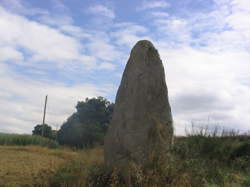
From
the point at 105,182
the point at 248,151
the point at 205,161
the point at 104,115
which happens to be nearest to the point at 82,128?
the point at 104,115

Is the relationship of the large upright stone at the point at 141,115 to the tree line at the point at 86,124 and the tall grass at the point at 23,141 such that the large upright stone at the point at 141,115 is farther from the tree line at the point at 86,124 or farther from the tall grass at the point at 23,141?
the tree line at the point at 86,124

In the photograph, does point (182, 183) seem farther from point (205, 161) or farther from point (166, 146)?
point (205, 161)

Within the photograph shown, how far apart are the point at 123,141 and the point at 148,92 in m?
1.06

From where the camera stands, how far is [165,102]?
734 cm

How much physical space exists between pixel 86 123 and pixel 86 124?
0.45ft

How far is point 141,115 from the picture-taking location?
23.2 ft

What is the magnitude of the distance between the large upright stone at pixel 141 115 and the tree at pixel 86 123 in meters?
14.9

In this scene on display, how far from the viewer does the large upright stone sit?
6.90 m

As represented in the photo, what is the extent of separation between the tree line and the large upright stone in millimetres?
14960

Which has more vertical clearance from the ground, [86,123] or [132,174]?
[86,123]

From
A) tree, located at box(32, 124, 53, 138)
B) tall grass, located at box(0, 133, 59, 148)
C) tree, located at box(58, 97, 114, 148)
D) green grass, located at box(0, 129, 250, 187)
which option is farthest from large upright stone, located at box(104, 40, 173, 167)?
tree, located at box(32, 124, 53, 138)

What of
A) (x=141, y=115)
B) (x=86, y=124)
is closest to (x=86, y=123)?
(x=86, y=124)

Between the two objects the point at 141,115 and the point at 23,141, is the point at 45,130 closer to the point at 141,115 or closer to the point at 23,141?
the point at 23,141

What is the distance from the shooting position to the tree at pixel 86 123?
22.7m
